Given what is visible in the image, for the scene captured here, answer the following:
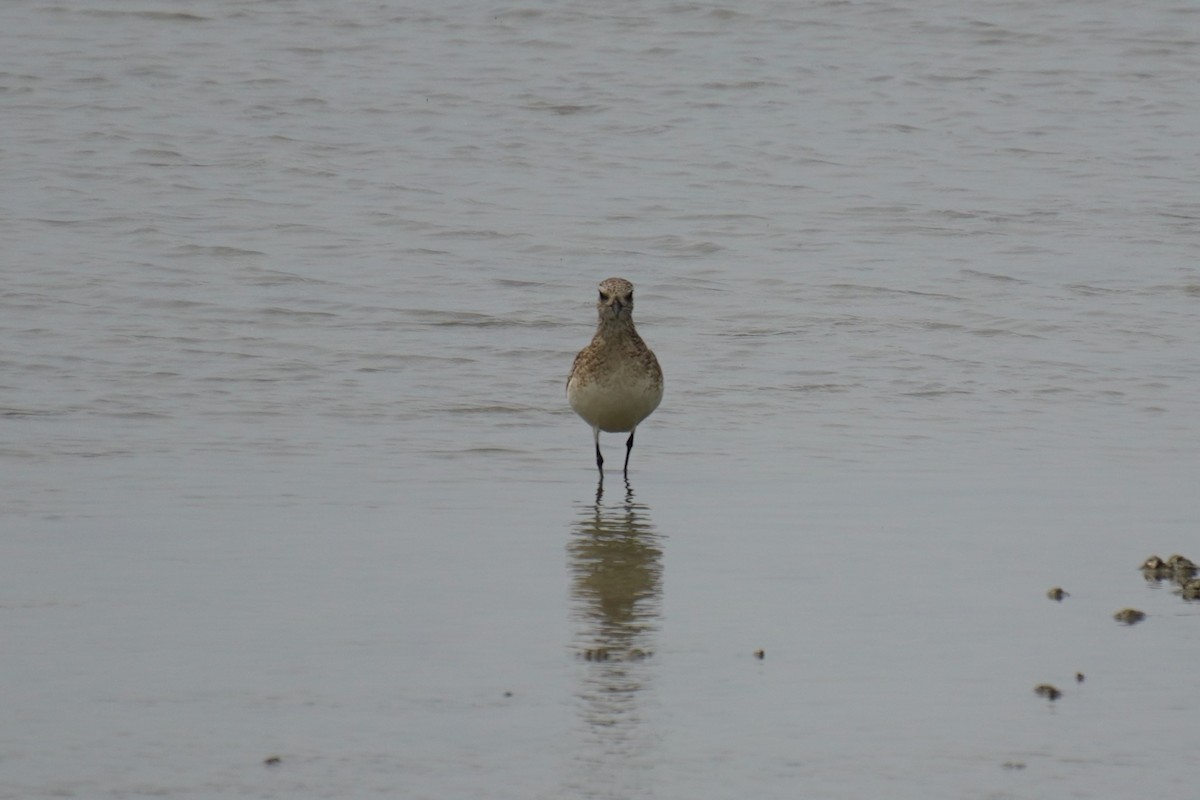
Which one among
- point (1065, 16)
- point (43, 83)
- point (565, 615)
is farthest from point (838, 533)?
point (1065, 16)

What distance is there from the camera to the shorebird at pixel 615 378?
1084 cm

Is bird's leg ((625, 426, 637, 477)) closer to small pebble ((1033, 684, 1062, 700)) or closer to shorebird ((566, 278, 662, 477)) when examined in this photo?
shorebird ((566, 278, 662, 477))

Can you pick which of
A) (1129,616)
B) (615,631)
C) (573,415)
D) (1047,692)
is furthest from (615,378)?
(1047,692)

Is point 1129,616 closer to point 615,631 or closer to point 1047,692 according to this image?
point 1047,692

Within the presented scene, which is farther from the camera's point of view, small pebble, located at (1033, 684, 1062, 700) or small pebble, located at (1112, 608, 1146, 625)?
small pebble, located at (1112, 608, 1146, 625)

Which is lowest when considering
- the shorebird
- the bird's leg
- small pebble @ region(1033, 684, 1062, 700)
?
the bird's leg

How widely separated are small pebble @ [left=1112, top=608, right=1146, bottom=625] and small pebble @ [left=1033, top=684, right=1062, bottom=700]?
3.29ft

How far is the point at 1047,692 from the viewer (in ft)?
20.6

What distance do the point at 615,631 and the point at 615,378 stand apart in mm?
3877

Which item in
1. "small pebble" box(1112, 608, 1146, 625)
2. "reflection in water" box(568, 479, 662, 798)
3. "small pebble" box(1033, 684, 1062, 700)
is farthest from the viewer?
"small pebble" box(1112, 608, 1146, 625)

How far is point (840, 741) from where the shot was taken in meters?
5.87

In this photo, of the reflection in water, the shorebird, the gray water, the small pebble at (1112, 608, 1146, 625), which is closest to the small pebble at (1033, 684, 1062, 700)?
the gray water

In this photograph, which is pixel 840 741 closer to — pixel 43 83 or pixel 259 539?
pixel 259 539

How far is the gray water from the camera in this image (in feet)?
19.7
